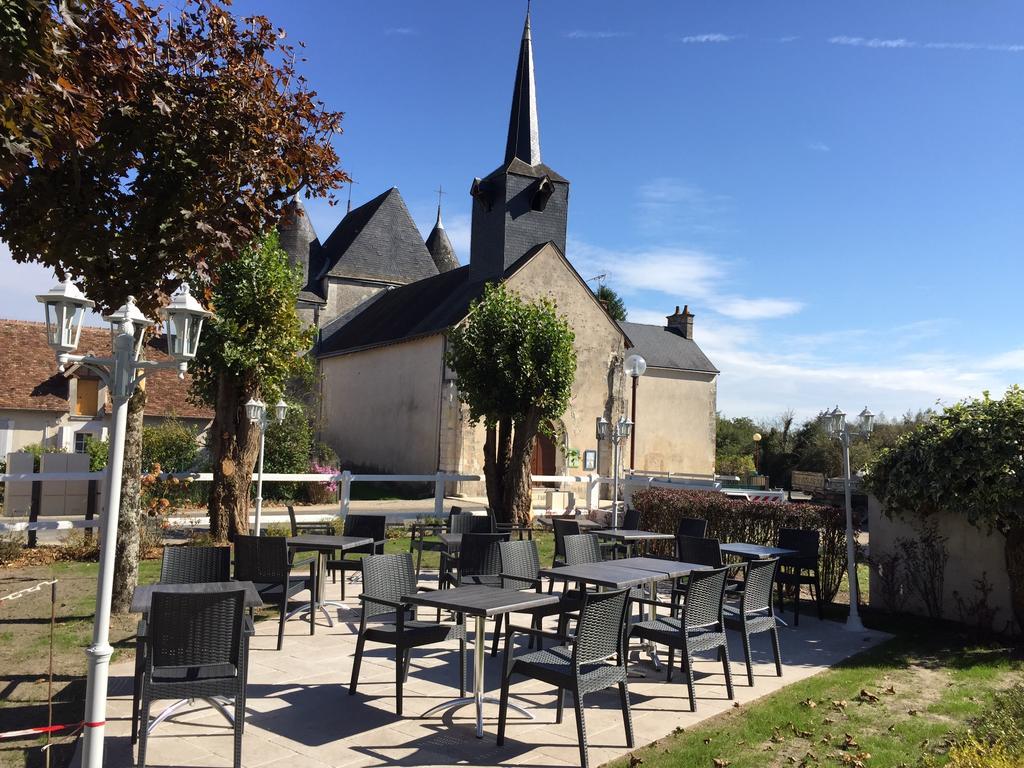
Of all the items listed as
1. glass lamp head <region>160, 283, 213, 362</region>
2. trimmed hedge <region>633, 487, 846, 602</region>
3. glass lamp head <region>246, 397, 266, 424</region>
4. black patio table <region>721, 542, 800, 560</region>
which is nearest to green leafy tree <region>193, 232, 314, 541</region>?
glass lamp head <region>246, 397, 266, 424</region>

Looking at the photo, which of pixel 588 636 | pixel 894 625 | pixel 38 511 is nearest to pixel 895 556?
pixel 894 625

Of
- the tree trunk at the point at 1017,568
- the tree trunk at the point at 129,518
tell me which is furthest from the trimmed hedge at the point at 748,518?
the tree trunk at the point at 129,518

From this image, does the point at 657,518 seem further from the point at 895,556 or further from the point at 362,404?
the point at 362,404

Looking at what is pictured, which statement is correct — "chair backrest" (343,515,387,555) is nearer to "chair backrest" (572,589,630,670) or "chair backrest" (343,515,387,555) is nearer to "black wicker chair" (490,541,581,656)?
"black wicker chair" (490,541,581,656)

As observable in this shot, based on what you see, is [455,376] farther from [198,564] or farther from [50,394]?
[198,564]

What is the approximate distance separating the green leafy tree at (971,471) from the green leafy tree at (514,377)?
703 cm

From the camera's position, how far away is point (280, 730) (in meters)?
5.34

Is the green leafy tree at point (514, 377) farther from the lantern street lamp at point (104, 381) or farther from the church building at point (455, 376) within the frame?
the lantern street lamp at point (104, 381)

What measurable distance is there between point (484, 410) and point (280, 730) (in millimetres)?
10850

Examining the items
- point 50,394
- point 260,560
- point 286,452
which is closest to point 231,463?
point 260,560

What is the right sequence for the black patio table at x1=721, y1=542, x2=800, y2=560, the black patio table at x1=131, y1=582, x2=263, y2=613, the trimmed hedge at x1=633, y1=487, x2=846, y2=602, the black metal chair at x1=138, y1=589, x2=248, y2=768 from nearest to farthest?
the black metal chair at x1=138, y1=589, x2=248, y2=768
the black patio table at x1=131, y1=582, x2=263, y2=613
the black patio table at x1=721, y1=542, x2=800, y2=560
the trimmed hedge at x1=633, y1=487, x2=846, y2=602

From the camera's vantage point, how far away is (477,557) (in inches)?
322

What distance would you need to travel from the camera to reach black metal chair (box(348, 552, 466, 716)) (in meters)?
5.84

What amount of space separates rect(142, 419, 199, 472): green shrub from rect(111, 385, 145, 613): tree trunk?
40.7 ft
